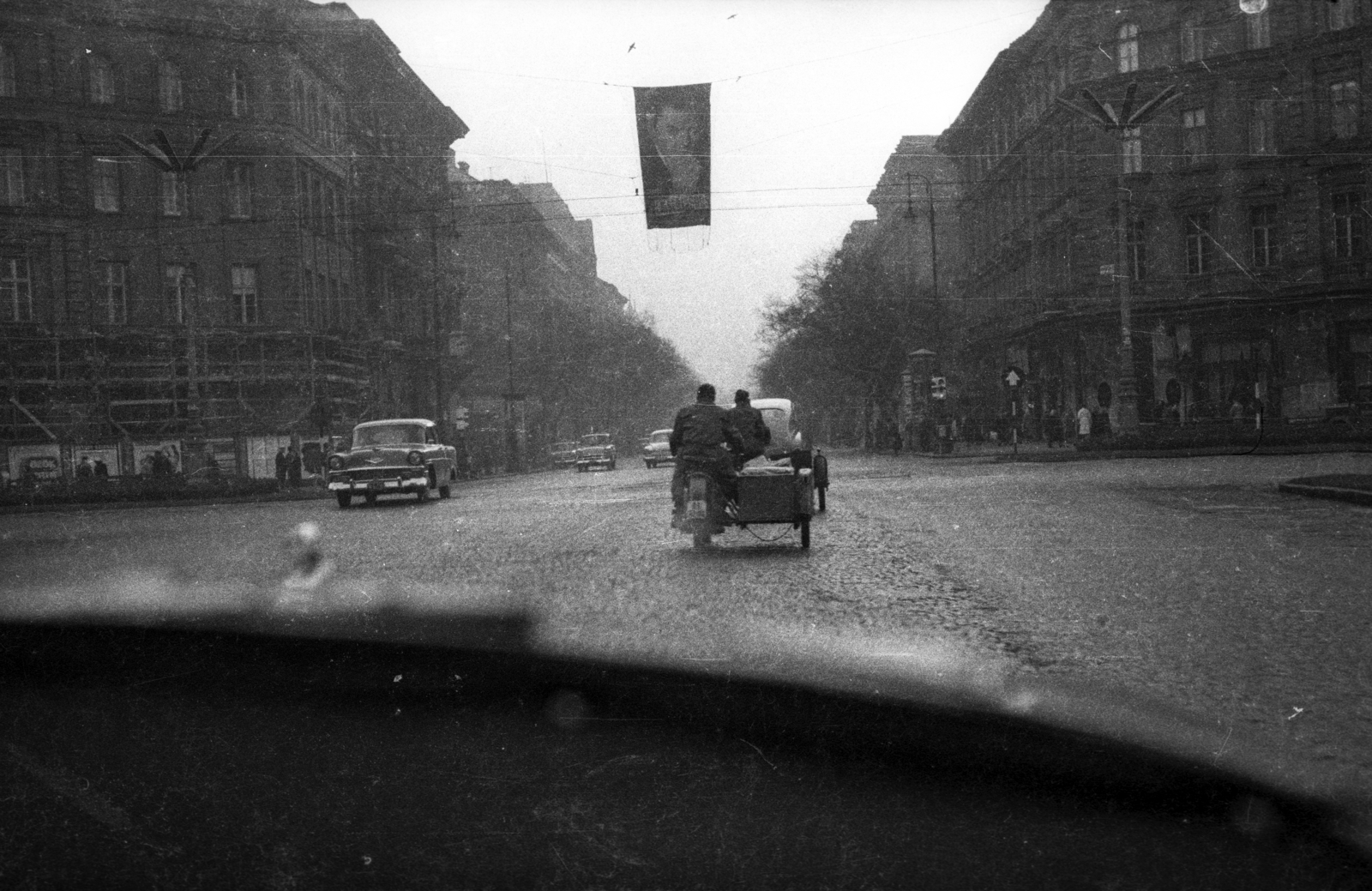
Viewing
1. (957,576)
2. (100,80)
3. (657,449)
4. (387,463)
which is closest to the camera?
(957,576)

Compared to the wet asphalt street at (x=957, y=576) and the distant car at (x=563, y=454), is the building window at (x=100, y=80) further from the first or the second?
the distant car at (x=563, y=454)

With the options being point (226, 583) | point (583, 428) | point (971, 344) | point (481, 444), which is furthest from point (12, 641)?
point (583, 428)

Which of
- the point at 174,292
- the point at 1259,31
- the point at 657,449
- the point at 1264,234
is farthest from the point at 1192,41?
the point at 174,292

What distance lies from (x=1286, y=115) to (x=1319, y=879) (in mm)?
45233

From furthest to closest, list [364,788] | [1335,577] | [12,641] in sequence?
[1335,577] < [12,641] < [364,788]

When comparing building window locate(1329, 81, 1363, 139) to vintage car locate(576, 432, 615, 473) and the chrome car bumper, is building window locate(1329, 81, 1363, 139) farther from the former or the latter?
the chrome car bumper

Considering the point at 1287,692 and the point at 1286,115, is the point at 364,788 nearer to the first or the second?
the point at 1287,692

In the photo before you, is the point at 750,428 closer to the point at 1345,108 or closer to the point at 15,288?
the point at 15,288

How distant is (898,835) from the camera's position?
335 centimetres

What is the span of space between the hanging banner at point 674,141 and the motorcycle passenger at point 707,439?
17.8 ft

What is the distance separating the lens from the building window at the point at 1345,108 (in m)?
41.7

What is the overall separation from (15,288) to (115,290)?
287cm

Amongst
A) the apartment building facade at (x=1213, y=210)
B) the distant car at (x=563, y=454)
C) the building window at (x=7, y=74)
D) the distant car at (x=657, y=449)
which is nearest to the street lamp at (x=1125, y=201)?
the apartment building facade at (x=1213, y=210)

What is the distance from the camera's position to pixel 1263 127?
43.4 meters
